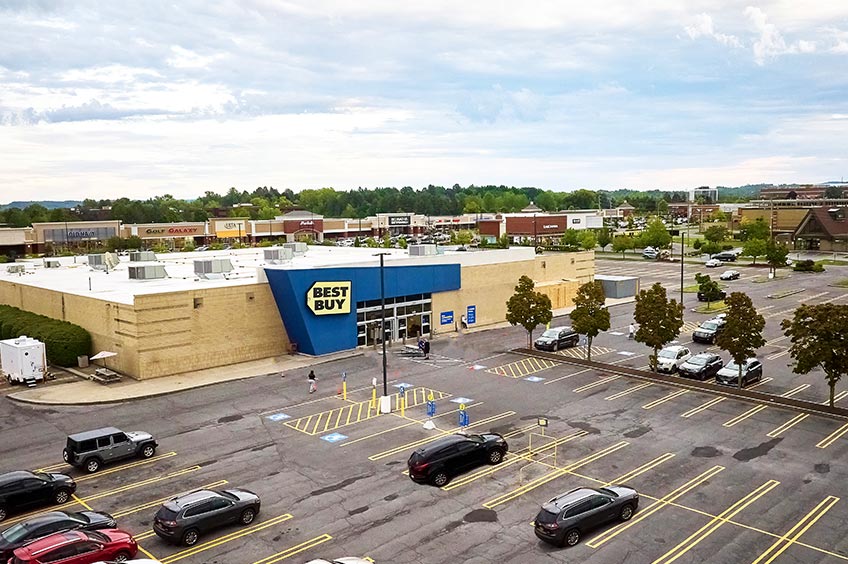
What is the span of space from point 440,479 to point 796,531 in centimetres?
1121

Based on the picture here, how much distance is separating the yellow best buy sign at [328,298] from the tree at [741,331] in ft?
77.7

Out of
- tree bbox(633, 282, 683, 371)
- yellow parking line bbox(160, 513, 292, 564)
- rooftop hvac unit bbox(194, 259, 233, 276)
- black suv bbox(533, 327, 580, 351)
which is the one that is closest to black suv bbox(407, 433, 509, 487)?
yellow parking line bbox(160, 513, 292, 564)

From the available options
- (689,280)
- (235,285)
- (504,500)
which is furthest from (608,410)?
(689,280)

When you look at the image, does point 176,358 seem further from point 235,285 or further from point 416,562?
point 416,562

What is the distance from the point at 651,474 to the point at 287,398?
62.2 ft

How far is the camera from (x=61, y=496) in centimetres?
2353

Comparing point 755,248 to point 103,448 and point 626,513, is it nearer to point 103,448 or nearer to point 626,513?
point 626,513

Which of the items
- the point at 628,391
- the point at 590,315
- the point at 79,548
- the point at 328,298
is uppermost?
the point at 328,298

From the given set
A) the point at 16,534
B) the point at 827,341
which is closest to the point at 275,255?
the point at 16,534

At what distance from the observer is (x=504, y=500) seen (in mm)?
22922

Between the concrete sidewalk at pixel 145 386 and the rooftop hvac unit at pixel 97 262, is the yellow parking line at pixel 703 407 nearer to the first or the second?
the concrete sidewalk at pixel 145 386

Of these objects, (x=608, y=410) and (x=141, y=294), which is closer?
(x=608, y=410)

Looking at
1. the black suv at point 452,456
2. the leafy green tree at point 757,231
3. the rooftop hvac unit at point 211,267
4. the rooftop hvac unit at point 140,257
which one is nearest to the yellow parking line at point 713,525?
the black suv at point 452,456

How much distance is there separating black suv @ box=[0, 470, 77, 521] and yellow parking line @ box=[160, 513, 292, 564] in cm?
640
